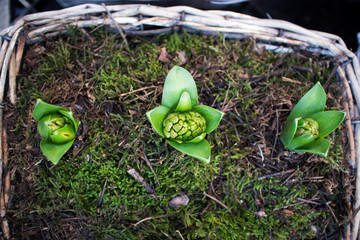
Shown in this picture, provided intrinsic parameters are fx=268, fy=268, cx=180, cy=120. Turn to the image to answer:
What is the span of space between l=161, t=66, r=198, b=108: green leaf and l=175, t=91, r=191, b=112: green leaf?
0.04 metres

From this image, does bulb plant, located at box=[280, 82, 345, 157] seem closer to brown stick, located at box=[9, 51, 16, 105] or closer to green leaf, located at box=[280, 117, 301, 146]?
green leaf, located at box=[280, 117, 301, 146]

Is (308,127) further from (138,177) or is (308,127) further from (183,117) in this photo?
(138,177)

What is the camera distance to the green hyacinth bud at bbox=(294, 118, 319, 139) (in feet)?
3.78

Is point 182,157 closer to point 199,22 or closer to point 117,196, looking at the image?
point 117,196

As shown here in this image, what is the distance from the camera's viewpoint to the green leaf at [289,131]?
1.10m

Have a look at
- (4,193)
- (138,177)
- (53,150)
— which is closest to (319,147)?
(138,177)

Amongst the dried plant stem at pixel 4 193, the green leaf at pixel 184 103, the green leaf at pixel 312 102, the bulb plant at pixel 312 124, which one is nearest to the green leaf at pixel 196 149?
the green leaf at pixel 184 103

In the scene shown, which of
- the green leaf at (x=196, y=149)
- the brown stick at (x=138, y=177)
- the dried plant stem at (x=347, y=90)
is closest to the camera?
the green leaf at (x=196, y=149)

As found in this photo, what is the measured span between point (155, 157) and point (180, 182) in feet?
0.55

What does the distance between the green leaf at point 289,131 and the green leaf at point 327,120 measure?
0.37 ft

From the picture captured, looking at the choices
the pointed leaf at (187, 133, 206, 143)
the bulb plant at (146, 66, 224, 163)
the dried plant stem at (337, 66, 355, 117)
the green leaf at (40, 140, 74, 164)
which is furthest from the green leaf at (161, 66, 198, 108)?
the dried plant stem at (337, 66, 355, 117)

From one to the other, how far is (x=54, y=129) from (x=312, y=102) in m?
1.12

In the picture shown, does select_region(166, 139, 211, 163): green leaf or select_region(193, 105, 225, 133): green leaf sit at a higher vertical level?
select_region(193, 105, 225, 133): green leaf

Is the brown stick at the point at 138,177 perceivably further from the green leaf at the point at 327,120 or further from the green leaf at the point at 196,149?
the green leaf at the point at 327,120
